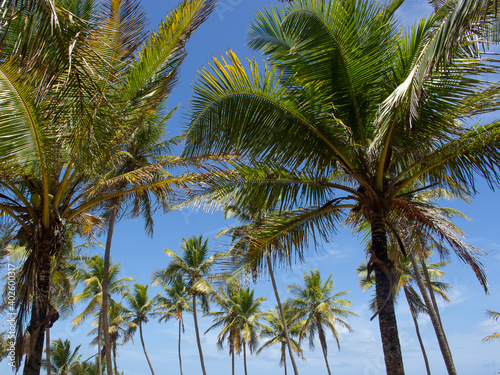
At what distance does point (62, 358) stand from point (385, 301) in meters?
38.4

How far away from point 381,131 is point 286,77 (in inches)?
81.4

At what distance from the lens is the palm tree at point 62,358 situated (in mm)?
35094

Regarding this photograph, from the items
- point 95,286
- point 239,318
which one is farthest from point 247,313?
point 95,286

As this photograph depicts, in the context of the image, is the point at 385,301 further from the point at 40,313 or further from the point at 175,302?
the point at 175,302

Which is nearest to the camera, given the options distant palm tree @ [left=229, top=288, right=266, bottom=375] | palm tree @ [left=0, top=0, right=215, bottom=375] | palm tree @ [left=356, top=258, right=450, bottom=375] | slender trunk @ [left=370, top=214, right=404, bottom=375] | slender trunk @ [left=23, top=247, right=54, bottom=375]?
palm tree @ [left=0, top=0, right=215, bottom=375]

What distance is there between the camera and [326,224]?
6.99m

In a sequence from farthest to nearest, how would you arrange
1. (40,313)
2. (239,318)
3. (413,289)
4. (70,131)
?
(239,318), (413,289), (40,313), (70,131)

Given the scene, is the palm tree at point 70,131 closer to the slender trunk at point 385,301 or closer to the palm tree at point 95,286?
the slender trunk at point 385,301

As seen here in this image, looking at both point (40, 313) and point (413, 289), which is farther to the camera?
point (413, 289)

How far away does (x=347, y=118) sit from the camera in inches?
244

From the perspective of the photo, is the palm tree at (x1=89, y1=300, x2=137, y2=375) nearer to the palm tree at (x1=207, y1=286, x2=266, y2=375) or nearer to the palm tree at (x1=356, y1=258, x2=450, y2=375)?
the palm tree at (x1=207, y1=286, x2=266, y2=375)

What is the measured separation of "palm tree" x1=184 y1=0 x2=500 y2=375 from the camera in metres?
5.38

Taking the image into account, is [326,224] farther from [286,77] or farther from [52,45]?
[52,45]

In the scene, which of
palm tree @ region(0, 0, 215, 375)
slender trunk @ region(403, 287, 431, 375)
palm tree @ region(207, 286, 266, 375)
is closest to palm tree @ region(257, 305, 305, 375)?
palm tree @ region(207, 286, 266, 375)
